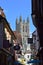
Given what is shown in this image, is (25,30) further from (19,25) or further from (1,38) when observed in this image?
(1,38)

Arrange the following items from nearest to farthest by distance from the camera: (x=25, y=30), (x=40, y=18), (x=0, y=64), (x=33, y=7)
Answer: (x=40, y=18), (x=33, y=7), (x=0, y=64), (x=25, y=30)

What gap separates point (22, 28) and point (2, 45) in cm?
11646

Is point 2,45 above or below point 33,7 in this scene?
below

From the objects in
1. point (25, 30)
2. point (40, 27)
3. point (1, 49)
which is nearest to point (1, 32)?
point (1, 49)

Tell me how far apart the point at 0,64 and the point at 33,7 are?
295 inches

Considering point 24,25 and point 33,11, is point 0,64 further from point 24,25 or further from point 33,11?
point 24,25

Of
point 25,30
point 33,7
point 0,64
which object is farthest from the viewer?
point 25,30

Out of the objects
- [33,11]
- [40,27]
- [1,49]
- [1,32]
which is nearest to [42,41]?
[40,27]

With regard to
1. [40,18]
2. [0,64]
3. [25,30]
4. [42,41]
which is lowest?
[25,30]

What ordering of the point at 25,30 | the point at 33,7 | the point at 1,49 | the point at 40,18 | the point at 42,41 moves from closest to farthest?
1. the point at 40,18
2. the point at 42,41
3. the point at 33,7
4. the point at 1,49
5. the point at 25,30

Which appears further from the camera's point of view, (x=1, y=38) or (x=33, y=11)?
(x=1, y=38)

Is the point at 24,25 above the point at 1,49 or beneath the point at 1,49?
beneath

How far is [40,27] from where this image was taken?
61.5 ft

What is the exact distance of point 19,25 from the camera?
144 metres
